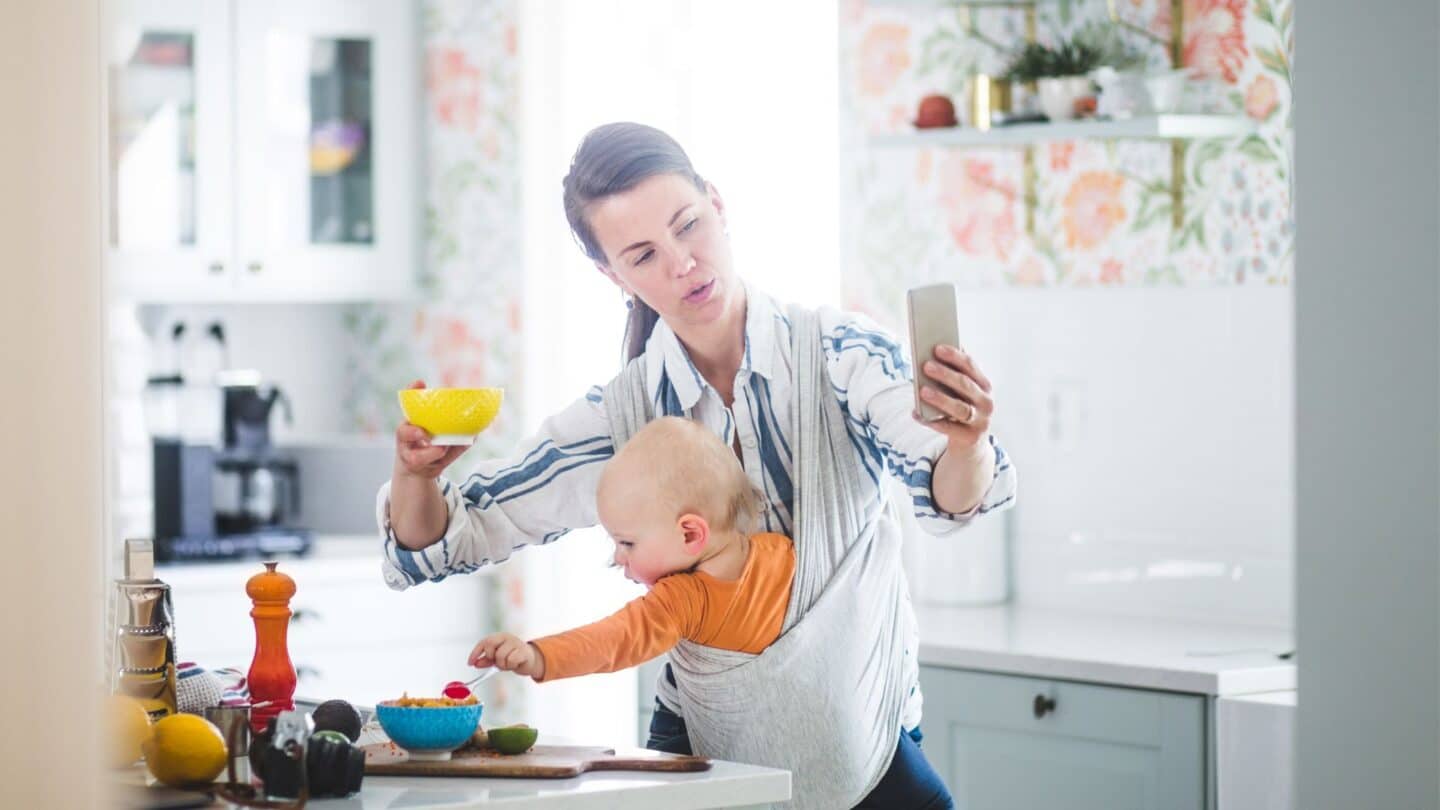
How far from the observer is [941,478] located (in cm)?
222

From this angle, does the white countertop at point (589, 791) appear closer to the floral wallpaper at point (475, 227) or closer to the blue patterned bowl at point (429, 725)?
the blue patterned bowl at point (429, 725)

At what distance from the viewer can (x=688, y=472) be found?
2.29 m

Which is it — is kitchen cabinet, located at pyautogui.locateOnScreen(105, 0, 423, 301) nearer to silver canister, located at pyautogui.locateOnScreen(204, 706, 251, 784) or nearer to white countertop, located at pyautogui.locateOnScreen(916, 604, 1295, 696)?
white countertop, located at pyautogui.locateOnScreen(916, 604, 1295, 696)

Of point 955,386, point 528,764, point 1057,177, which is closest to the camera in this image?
point 528,764

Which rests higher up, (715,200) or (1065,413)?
(715,200)

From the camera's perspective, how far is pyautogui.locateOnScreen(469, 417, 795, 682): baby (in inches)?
89.5

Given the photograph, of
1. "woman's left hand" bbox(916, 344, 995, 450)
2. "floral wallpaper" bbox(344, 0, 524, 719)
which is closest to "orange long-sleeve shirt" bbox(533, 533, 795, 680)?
"woman's left hand" bbox(916, 344, 995, 450)

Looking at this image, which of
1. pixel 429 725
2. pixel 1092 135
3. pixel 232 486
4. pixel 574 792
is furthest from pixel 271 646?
pixel 232 486

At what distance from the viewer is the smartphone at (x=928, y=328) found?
6.89 ft

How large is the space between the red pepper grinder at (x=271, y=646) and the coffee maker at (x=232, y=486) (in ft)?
7.59

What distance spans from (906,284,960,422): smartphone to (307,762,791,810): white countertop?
1.39 feet

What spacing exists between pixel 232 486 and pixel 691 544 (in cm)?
281

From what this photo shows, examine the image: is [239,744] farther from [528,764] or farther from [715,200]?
[715,200]

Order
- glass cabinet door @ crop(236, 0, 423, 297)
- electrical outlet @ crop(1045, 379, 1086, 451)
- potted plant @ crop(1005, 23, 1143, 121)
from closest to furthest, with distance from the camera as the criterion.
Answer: potted plant @ crop(1005, 23, 1143, 121) → electrical outlet @ crop(1045, 379, 1086, 451) → glass cabinet door @ crop(236, 0, 423, 297)
